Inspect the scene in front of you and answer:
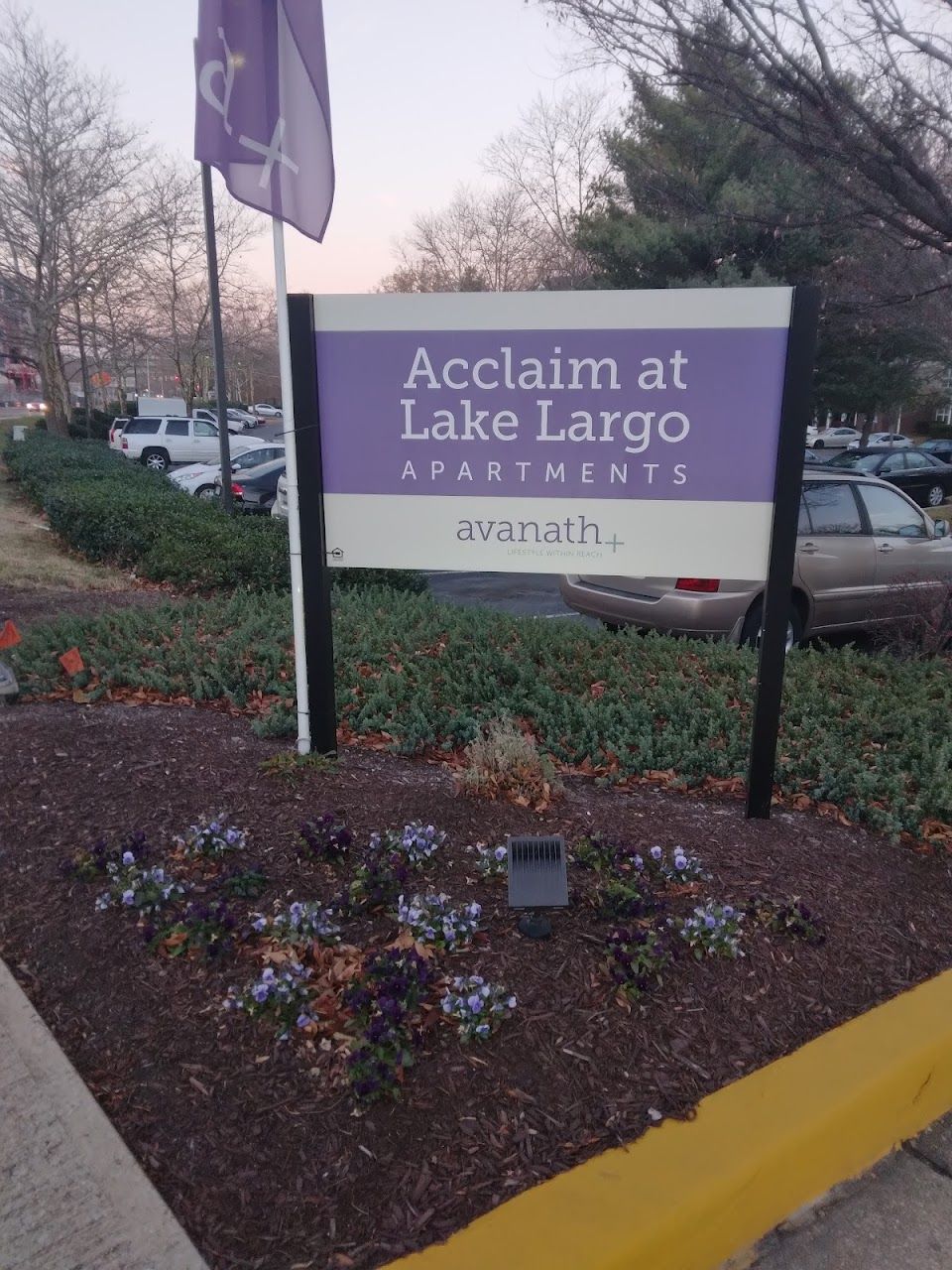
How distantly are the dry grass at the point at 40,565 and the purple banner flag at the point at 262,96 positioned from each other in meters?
5.58

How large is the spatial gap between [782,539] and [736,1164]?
216 cm

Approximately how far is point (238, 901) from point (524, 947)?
35.2 inches

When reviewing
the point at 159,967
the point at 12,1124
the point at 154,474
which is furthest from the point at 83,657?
the point at 154,474

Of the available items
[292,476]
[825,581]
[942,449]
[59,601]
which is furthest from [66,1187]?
[942,449]

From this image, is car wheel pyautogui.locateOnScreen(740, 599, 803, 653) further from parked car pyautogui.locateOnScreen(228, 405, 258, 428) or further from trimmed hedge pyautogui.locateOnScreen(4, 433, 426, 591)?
parked car pyautogui.locateOnScreen(228, 405, 258, 428)

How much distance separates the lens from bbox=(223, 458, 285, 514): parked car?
16.6 metres

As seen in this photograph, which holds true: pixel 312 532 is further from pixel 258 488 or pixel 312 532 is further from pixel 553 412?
pixel 258 488

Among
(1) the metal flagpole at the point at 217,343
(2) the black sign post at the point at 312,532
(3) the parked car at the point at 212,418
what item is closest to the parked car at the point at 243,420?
(3) the parked car at the point at 212,418

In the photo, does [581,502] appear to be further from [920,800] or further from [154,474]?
[154,474]

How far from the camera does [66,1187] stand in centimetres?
191

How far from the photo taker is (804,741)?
412 cm

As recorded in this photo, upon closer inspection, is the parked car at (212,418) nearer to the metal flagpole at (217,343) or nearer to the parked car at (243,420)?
the parked car at (243,420)

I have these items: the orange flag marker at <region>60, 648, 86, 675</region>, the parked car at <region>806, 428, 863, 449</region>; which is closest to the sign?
the orange flag marker at <region>60, 648, 86, 675</region>

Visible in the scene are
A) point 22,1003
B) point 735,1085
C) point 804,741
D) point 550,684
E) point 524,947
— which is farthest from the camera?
point 550,684
